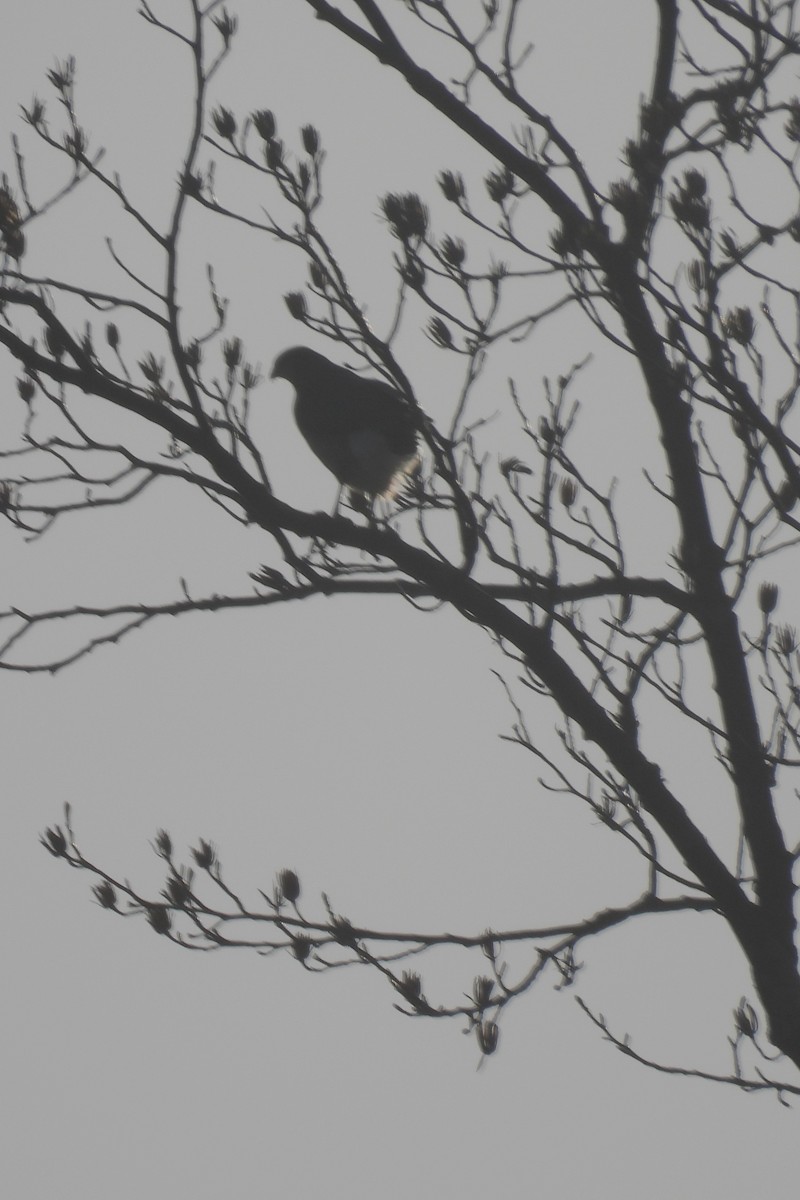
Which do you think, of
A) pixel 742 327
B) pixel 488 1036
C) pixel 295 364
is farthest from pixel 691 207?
pixel 295 364

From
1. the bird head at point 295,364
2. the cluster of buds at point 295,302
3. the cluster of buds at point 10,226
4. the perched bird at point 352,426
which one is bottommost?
the cluster of buds at point 10,226

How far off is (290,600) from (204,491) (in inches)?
A: 15.4

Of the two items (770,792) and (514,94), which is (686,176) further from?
(770,792)

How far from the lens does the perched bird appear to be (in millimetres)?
6531

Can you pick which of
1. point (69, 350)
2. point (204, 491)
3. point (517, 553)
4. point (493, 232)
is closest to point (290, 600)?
point (204, 491)

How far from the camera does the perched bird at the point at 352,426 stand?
6531mm

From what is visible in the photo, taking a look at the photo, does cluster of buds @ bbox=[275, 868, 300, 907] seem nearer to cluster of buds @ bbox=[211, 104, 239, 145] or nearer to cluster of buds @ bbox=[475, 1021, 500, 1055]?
cluster of buds @ bbox=[475, 1021, 500, 1055]


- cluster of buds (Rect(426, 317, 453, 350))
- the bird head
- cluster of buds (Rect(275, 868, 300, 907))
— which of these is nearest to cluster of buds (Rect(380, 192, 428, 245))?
cluster of buds (Rect(426, 317, 453, 350))

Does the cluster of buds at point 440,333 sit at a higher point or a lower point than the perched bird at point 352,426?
lower

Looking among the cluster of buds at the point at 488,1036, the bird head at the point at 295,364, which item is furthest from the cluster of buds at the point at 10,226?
the bird head at the point at 295,364

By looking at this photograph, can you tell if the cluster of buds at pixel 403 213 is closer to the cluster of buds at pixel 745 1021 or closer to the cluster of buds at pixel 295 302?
the cluster of buds at pixel 295 302

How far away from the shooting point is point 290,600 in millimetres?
3506

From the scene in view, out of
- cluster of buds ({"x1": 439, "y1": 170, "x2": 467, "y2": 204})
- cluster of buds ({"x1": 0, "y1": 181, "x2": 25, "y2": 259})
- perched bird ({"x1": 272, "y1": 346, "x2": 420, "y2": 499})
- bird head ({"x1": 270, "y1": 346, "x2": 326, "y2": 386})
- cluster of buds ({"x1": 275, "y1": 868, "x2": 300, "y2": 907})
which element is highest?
bird head ({"x1": 270, "y1": 346, "x2": 326, "y2": 386})

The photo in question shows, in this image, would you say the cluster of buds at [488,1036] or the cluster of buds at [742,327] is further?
the cluster of buds at [488,1036]
